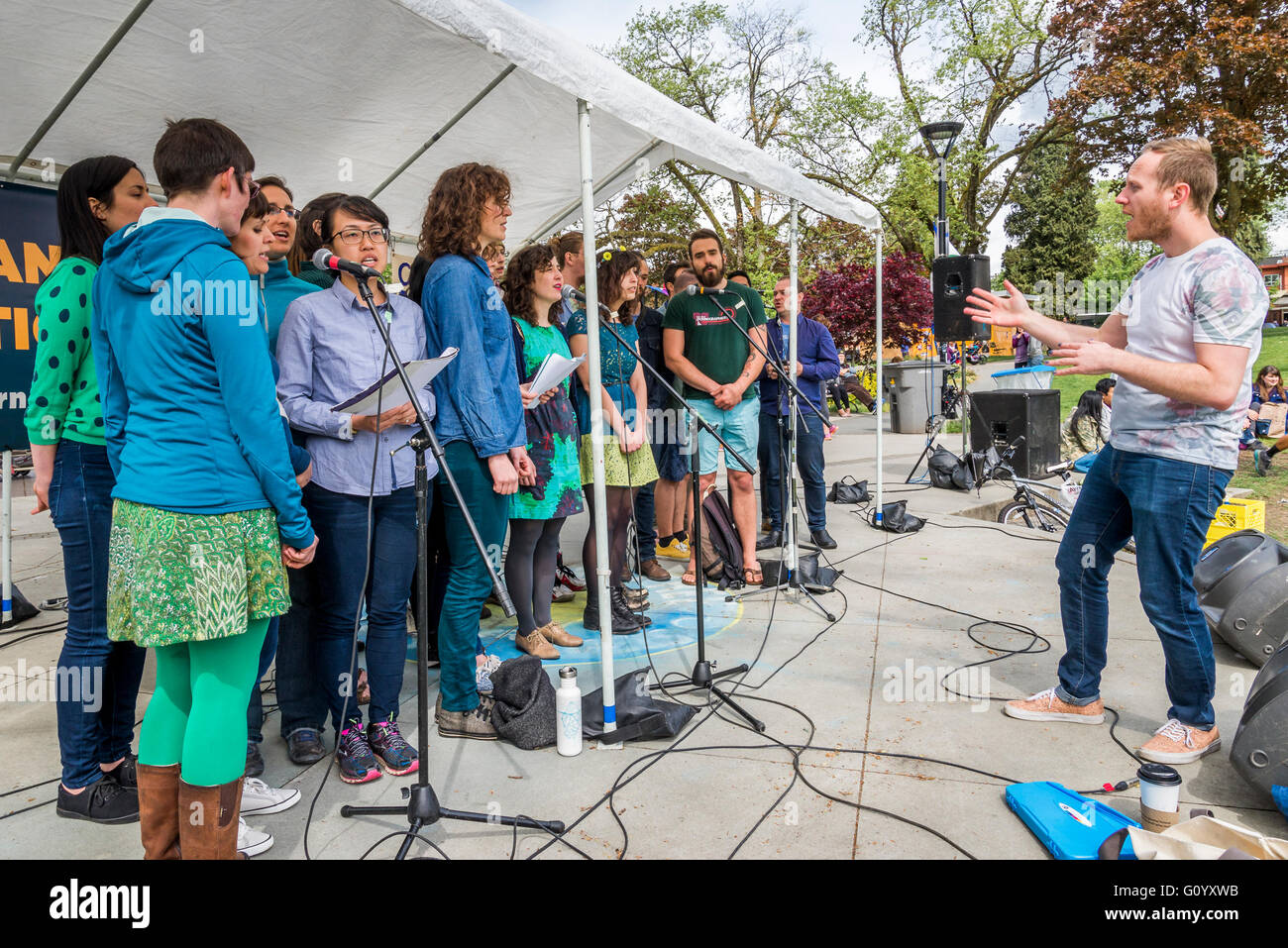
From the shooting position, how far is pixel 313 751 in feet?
10.0

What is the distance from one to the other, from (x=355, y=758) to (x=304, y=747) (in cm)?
30

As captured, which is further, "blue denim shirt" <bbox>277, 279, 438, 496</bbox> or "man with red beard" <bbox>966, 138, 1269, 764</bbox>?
"blue denim shirt" <bbox>277, 279, 438, 496</bbox>

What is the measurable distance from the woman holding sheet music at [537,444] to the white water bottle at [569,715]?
0.97 metres

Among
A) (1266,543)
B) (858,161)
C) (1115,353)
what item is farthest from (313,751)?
(858,161)

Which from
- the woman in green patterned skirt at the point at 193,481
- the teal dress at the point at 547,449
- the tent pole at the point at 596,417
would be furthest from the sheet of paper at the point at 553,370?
the woman in green patterned skirt at the point at 193,481

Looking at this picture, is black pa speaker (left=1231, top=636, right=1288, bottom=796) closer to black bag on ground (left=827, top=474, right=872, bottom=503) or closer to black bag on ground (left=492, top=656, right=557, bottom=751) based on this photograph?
black bag on ground (left=492, top=656, right=557, bottom=751)

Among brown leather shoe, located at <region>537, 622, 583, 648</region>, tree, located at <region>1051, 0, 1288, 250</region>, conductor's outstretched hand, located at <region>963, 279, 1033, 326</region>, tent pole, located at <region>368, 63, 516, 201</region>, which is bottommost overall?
brown leather shoe, located at <region>537, 622, 583, 648</region>

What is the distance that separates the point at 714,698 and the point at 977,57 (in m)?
20.8

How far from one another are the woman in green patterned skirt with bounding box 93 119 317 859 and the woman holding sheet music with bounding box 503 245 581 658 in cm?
179

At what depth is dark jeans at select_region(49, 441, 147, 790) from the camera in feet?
8.66

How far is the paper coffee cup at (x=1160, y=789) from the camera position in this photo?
2.30 m

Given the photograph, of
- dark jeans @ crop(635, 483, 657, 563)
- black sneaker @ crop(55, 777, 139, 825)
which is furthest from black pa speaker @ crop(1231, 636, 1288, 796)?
dark jeans @ crop(635, 483, 657, 563)
